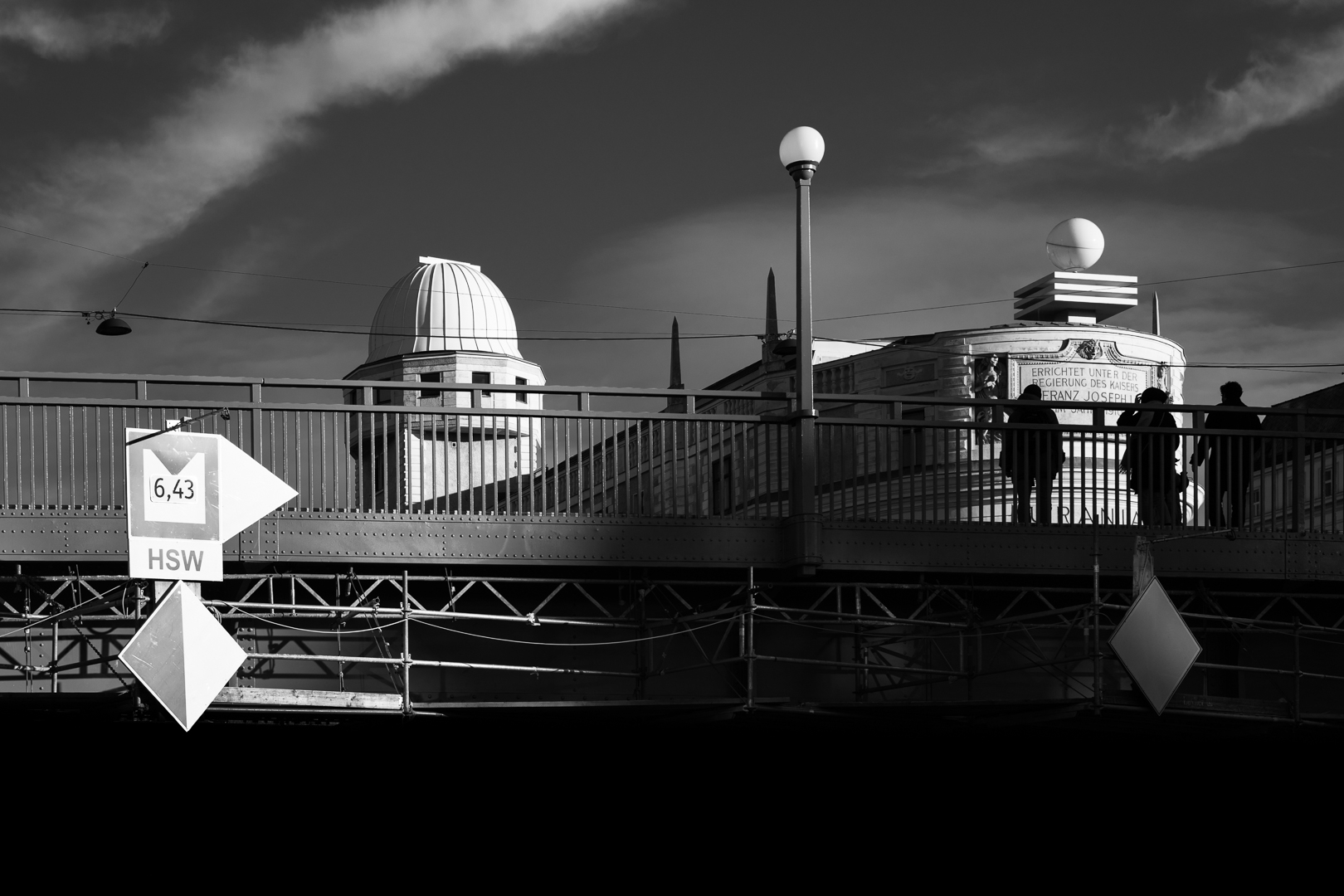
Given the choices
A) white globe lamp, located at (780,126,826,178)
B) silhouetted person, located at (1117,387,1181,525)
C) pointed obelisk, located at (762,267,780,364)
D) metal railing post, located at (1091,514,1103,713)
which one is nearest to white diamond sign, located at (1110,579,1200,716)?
metal railing post, located at (1091,514,1103,713)

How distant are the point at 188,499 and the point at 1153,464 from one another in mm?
11478

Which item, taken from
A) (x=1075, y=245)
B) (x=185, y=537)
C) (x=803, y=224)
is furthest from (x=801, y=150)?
(x=1075, y=245)

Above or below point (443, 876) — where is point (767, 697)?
above

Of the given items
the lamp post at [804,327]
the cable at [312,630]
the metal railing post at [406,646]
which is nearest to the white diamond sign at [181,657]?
the cable at [312,630]

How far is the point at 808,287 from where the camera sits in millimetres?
19969

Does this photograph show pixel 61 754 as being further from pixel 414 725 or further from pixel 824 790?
pixel 824 790

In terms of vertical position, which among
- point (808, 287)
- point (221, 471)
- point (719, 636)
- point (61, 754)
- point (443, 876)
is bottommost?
point (443, 876)

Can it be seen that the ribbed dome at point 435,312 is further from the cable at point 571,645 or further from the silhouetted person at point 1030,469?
the cable at point 571,645

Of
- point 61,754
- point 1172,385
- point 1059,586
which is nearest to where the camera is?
point 1059,586

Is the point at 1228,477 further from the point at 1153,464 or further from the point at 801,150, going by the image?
the point at 801,150

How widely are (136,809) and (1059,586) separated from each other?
1211 cm

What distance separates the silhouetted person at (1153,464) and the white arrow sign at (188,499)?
10168 millimetres

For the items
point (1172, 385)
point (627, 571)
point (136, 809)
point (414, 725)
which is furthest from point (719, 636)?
point (1172, 385)

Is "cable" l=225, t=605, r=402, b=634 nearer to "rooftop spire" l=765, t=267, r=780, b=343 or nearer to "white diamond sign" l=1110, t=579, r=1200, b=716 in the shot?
"white diamond sign" l=1110, t=579, r=1200, b=716
